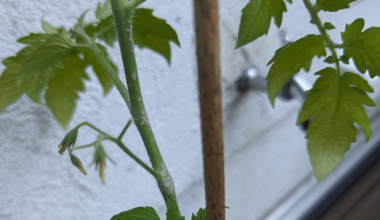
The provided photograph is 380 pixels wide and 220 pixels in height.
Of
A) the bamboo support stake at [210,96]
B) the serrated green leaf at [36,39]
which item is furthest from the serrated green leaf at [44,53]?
the bamboo support stake at [210,96]

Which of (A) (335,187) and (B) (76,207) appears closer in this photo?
(B) (76,207)

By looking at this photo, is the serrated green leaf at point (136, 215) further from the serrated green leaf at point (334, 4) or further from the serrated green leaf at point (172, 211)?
the serrated green leaf at point (334, 4)

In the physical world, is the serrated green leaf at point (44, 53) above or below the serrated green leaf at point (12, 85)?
below

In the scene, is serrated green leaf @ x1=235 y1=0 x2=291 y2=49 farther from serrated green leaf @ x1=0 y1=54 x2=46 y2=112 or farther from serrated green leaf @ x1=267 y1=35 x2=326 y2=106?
serrated green leaf @ x1=0 y1=54 x2=46 y2=112

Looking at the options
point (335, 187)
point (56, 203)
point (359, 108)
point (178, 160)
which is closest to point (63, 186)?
point (56, 203)

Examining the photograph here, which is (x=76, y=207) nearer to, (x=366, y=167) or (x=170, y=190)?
(x=170, y=190)

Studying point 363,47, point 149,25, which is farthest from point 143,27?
point 363,47
